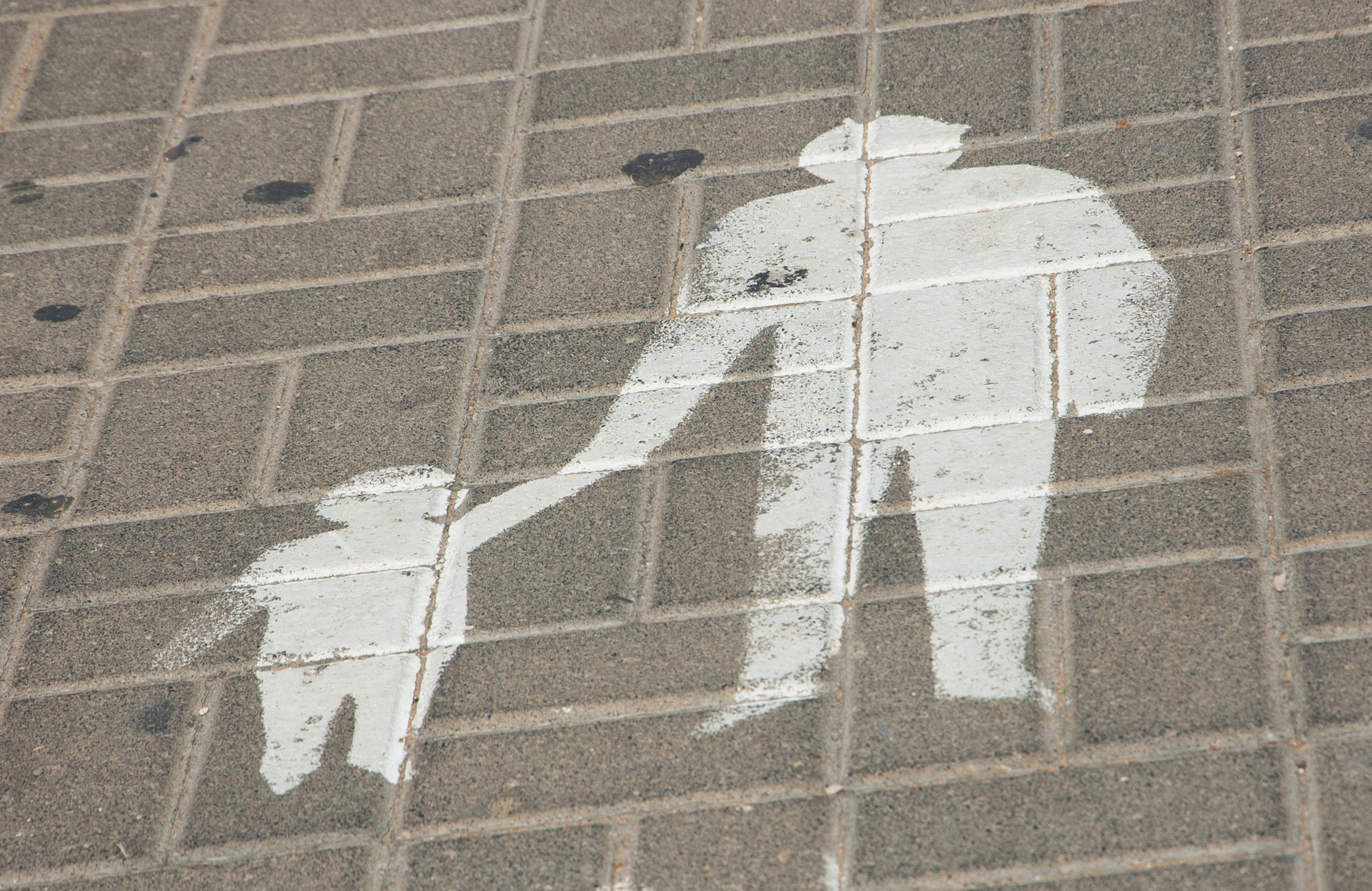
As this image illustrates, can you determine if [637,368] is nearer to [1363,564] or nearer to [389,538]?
[389,538]

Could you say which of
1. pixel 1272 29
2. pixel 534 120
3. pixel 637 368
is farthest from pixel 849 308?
pixel 1272 29

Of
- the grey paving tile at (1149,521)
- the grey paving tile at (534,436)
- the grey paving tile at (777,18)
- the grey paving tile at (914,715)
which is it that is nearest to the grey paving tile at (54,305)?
the grey paving tile at (534,436)

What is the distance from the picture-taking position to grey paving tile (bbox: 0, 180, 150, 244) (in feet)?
10.8

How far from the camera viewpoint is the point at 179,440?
2828 millimetres

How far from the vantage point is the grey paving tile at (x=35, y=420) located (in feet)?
9.46

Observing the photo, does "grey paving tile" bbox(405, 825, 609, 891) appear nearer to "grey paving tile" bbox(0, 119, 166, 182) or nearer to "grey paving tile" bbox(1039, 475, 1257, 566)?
"grey paving tile" bbox(1039, 475, 1257, 566)

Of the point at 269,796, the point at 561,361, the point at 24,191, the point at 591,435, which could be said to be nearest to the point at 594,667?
the point at 591,435

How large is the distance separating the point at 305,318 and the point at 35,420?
2.37 ft

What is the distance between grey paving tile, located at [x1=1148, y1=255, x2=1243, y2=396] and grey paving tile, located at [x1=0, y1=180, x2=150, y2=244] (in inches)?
109

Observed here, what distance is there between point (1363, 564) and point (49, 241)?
3407 millimetres

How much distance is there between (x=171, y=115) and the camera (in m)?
3.53

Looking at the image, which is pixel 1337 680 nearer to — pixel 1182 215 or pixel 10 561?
pixel 1182 215

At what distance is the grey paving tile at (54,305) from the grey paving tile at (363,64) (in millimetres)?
686

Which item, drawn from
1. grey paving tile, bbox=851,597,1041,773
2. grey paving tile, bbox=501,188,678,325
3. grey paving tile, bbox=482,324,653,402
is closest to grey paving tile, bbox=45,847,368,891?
grey paving tile, bbox=851,597,1041,773
